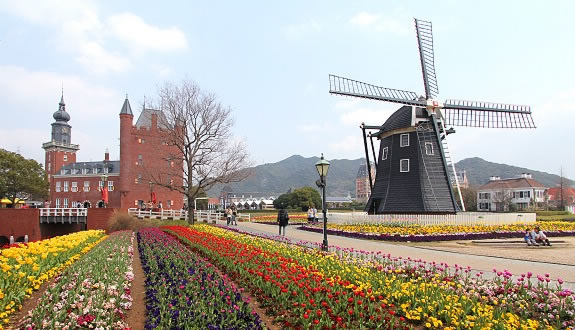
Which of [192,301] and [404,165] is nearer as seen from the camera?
[192,301]

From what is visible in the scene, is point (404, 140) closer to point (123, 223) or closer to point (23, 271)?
point (123, 223)

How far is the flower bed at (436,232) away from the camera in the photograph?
19750 millimetres

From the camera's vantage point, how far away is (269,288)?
7684 millimetres

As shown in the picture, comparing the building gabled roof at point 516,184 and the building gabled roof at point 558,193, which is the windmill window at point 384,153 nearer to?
the building gabled roof at point 516,184

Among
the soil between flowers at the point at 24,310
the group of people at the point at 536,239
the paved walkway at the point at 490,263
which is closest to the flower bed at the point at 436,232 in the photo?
the group of people at the point at 536,239

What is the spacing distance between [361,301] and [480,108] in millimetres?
27097

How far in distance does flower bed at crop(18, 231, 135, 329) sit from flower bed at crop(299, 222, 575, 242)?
44.5ft

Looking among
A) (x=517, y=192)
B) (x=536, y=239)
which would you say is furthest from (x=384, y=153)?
(x=517, y=192)

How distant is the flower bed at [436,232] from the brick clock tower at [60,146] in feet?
246

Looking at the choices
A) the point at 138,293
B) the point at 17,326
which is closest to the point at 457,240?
the point at 138,293

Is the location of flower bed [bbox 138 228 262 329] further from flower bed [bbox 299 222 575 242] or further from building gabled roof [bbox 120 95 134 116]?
building gabled roof [bbox 120 95 134 116]

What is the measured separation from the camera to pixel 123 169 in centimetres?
5447

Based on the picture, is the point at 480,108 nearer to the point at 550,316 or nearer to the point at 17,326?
the point at 550,316

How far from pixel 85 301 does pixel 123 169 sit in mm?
51022
